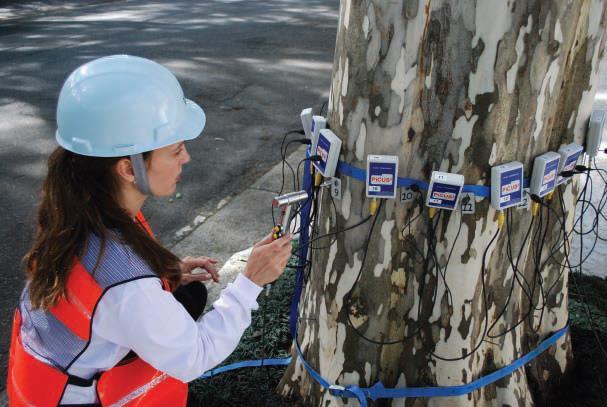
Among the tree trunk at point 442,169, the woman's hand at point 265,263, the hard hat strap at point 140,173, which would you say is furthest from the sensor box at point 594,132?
the hard hat strap at point 140,173

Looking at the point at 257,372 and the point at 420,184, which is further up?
the point at 420,184

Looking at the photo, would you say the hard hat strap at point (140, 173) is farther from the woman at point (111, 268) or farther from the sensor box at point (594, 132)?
the sensor box at point (594, 132)

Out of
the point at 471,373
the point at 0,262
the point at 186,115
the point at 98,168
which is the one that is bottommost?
the point at 0,262

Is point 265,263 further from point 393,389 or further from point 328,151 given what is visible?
point 393,389

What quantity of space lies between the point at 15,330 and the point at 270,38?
9.98 meters

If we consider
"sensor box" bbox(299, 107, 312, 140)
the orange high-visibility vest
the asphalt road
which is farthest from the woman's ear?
the asphalt road

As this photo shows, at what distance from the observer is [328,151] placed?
2035 mm

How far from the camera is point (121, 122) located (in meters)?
1.72

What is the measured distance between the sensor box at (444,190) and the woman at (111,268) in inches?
19.5

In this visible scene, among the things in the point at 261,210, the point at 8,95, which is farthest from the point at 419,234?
the point at 8,95

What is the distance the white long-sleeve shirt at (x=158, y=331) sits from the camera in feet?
5.27

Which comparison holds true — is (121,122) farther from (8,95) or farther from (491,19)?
(8,95)

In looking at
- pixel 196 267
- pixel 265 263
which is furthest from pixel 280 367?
pixel 265 263

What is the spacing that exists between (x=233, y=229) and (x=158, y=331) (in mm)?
2879
